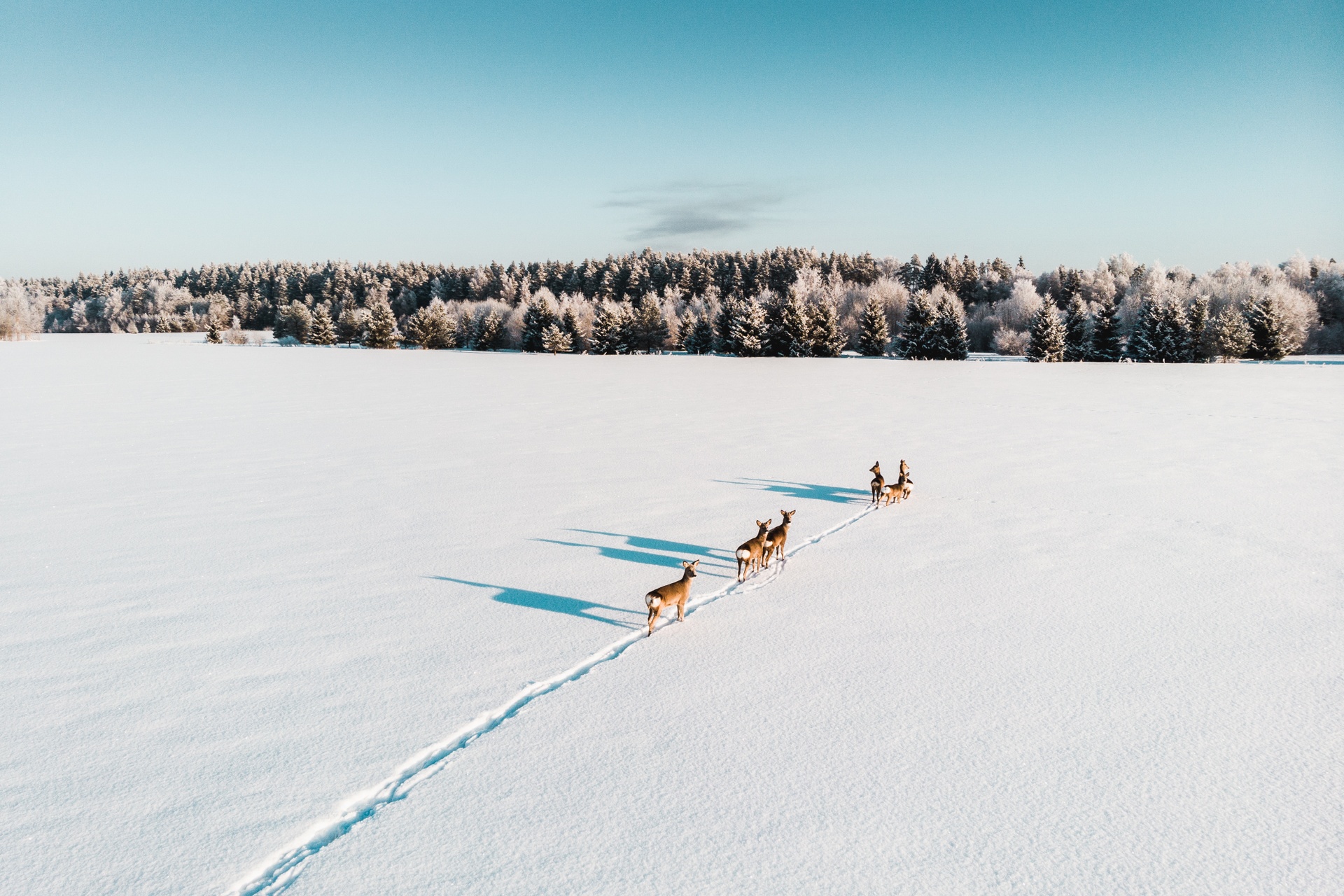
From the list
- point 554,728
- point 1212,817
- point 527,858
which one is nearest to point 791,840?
point 527,858

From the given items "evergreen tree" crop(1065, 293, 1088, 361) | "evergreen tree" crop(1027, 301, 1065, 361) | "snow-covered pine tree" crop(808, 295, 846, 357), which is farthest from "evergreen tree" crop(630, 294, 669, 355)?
"evergreen tree" crop(1065, 293, 1088, 361)

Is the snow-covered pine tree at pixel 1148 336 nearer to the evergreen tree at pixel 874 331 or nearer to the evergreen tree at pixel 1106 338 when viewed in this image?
the evergreen tree at pixel 1106 338

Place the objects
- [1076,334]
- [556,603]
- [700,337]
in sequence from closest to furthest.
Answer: [556,603]
[1076,334]
[700,337]

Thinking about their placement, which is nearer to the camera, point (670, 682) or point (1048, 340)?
point (670, 682)

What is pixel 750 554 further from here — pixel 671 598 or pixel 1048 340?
pixel 1048 340

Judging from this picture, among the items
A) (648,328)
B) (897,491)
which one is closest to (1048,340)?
(648,328)

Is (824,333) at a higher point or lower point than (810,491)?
higher
